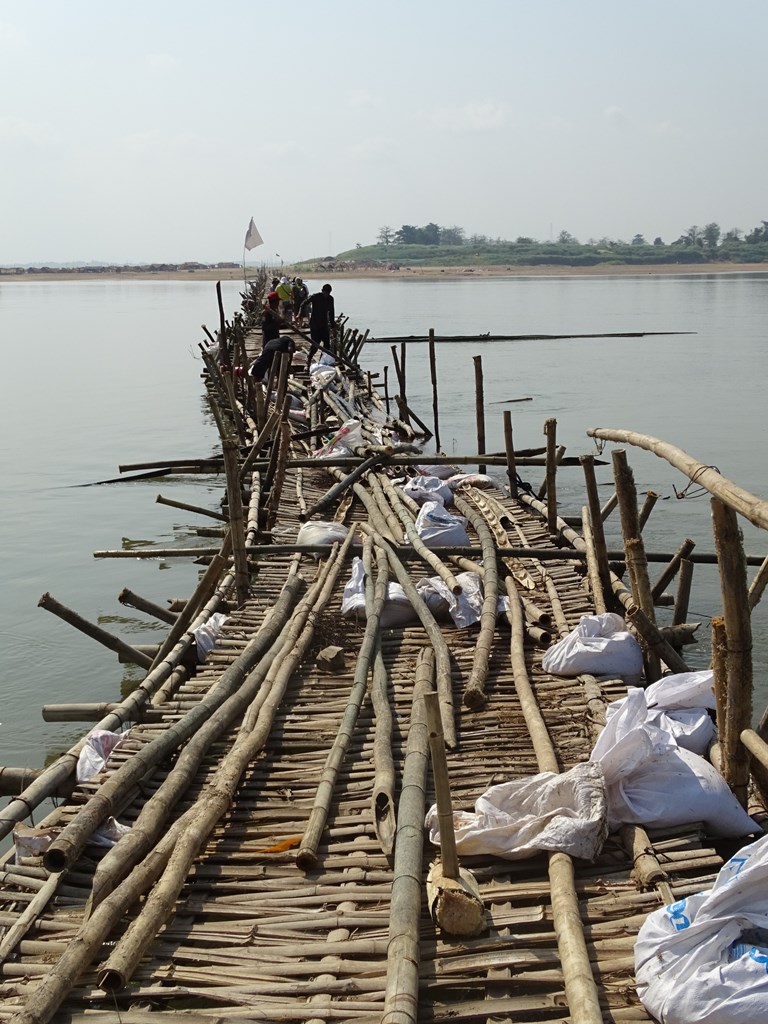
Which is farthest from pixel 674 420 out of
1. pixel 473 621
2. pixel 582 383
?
pixel 473 621

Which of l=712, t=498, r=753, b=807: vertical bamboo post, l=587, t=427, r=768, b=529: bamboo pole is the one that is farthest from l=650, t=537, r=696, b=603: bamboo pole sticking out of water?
l=712, t=498, r=753, b=807: vertical bamboo post

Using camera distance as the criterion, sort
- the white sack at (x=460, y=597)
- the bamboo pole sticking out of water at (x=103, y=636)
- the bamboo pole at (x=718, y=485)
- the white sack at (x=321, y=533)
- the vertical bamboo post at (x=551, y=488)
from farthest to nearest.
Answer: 1. the vertical bamboo post at (x=551, y=488)
2. the white sack at (x=321, y=533)
3. the bamboo pole sticking out of water at (x=103, y=636)
4. the white sack at (x=460, y=597)
5. the bamboo pole at (x=718, y=485)

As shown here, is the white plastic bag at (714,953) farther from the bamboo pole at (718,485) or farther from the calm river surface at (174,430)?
the calm river surface at (174,430)

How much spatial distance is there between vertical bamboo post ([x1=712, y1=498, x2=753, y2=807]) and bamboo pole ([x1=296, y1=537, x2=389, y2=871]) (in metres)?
1.68

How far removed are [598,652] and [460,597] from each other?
120 cm

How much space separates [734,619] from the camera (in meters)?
3.82

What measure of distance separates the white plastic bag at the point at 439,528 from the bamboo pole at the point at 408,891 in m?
3.11

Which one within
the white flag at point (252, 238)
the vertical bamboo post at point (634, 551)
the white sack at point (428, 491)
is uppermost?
the white flag at point (252, 238)

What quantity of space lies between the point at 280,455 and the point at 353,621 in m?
3.19

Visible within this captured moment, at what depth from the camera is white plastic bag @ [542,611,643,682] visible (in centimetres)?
538

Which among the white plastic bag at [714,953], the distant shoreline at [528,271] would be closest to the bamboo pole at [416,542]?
the white plastic bag at [714,953]

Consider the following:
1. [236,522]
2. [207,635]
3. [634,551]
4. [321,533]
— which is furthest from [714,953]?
[321,533]

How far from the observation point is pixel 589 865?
3.75 metres

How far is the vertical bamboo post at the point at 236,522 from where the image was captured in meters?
6.84
